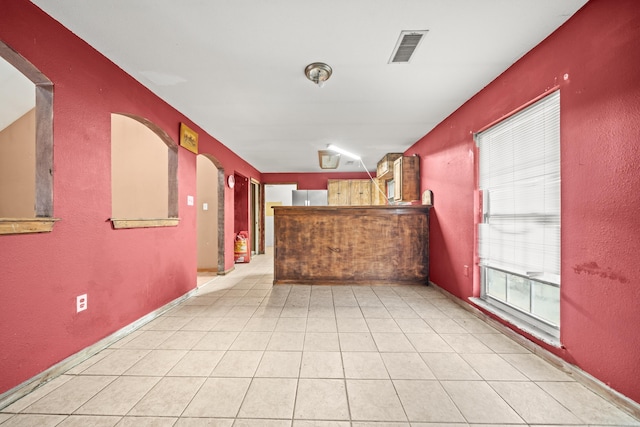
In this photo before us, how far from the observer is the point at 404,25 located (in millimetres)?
1797

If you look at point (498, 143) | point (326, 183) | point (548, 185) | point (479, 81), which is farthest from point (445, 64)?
point (326, 183)

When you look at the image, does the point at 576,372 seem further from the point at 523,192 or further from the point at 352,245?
the point at 352,245

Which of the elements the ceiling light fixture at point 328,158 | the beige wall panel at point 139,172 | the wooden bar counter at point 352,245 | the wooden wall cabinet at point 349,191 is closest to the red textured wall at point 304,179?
the wooden wall cabinet at point 349,191

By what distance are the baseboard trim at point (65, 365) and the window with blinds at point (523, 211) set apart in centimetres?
361

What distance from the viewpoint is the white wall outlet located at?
188 centimetres

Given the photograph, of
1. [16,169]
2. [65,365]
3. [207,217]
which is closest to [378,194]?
[207,217]

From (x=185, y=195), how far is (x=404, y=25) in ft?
10.2

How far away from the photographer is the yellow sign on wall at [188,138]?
3.24 metres

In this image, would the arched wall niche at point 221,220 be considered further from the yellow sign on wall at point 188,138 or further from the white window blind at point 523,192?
the white window blind at point 523,192

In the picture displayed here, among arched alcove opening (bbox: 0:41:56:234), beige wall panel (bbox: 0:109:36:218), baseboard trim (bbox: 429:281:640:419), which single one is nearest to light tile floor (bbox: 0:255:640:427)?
baseboard trim (bbox: 429:281:640:419)

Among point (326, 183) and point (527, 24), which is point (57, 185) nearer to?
point (527, 24)

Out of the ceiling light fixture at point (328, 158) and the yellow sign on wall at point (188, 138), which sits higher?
the ceiling light fixture at point (328, 158)

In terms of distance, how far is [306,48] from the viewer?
2047mm

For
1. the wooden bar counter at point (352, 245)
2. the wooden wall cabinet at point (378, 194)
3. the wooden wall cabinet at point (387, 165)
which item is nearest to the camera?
the wooden bar counter at point (352, 245)
